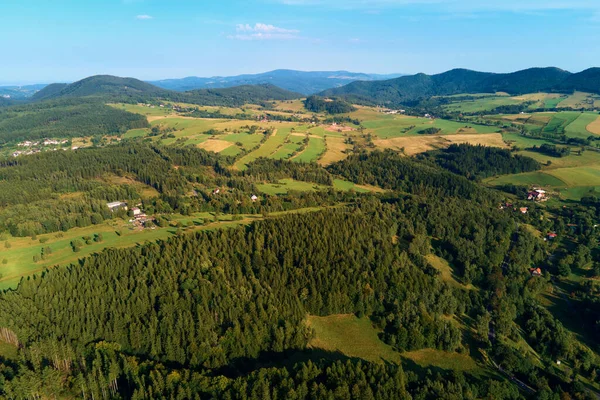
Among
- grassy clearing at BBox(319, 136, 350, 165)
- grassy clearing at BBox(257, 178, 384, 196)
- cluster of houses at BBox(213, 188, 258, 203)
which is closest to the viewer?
cluster of houses at BBox(213, 188, 258, 203)

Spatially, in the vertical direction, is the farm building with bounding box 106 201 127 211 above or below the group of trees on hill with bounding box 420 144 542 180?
below

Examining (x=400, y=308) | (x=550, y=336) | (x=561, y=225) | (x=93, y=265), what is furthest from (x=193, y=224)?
(x=561, y=225)

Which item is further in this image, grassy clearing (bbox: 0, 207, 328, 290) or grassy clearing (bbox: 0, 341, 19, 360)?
grassy clearing (bbox: 0, 207, 328, 290)

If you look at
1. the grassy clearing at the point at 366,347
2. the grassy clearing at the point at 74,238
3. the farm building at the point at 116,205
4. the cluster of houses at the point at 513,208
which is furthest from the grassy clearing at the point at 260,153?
the grassy clearing at the point at 366,347

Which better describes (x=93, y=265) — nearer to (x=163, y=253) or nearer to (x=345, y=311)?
(x=163, y=253)

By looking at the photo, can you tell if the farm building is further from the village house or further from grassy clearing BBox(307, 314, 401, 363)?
the village house

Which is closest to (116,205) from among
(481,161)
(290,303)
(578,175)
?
(290,303)

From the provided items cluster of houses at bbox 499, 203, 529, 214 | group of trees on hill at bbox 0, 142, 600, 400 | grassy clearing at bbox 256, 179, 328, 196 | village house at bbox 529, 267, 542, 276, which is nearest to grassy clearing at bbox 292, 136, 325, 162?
grassy clearing at bbox 256, 179, 328, 196
